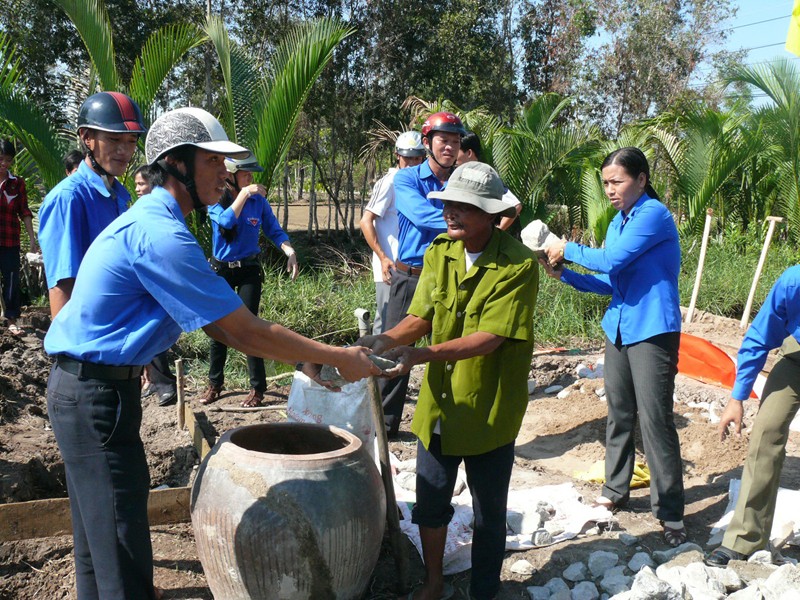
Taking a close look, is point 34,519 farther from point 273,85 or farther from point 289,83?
point 273,85

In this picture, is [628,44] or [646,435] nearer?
[646,435]

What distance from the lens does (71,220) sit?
3.56 meters

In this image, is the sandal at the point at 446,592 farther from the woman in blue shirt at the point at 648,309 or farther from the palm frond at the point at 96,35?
the palm frond at the point at 96,35

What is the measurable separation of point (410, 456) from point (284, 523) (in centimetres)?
243

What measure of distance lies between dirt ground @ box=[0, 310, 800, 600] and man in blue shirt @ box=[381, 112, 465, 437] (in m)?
1.14

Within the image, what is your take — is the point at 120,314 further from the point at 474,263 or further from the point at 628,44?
the point at 628,44

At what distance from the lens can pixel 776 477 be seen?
12.0 ft

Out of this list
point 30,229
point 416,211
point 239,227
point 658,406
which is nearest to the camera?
point 658,406

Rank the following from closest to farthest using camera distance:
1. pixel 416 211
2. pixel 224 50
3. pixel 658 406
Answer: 1. pixel 658 406
2. pixel 416 211
3. pixel 224 50

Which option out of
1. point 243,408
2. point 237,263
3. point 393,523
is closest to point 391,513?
point 393,523

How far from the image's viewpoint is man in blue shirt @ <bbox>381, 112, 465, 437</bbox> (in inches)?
197

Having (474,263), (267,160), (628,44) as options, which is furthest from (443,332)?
(628,44)

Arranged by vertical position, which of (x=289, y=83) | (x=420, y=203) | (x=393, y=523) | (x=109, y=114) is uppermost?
(x=289, y=83)

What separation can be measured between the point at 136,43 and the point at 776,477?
1525cm
